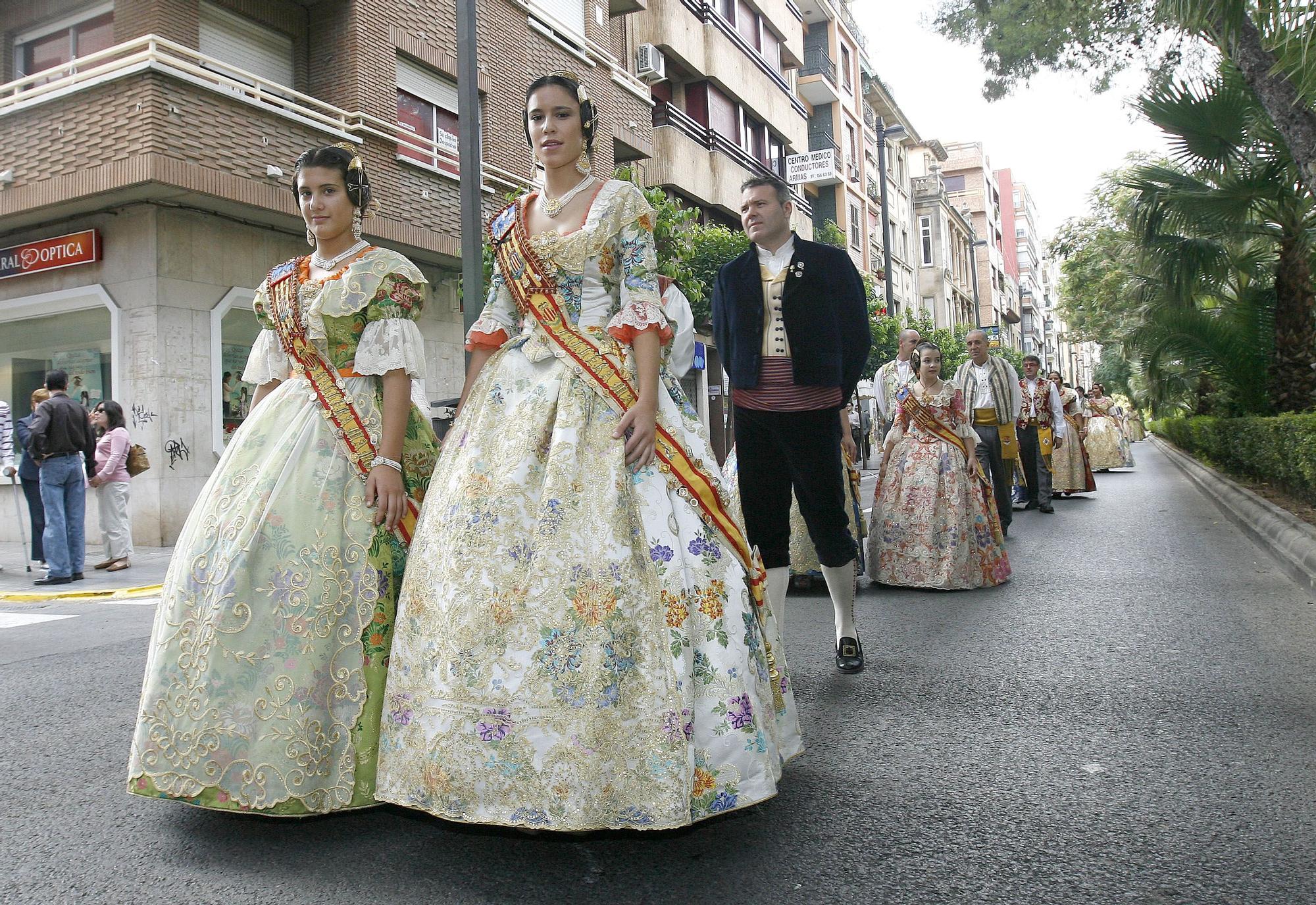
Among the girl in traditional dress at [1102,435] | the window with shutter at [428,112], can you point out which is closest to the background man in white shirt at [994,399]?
the window with shutter at [428,112]

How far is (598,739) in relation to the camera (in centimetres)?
246

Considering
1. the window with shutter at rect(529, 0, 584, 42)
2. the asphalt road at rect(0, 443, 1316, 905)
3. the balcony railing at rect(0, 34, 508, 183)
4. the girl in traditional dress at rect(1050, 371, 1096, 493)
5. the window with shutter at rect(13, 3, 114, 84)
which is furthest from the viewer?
the window with shutter at rect(529, 0, 584, 42)

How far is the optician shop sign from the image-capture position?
12.7 metres

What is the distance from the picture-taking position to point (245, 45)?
14055mm

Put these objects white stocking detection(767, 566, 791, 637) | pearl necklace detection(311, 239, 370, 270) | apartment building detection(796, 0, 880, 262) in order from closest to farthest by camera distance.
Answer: pearl necklace detection(311, 239, 370, 270), white stocking detection(767, 566, 791, 637), apartment building detection(796, 0, 880, 262)

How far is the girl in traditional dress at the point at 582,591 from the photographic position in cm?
246

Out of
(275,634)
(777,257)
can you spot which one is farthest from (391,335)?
(777,257)

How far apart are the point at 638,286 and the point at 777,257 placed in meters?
1.72

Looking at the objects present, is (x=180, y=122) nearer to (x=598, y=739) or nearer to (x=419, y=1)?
(x=419, y=1)

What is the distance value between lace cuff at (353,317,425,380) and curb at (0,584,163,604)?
6.67 metres

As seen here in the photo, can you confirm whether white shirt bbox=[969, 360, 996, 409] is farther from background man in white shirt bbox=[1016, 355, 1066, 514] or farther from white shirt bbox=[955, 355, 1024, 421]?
background man in white shirt bbox=[1016, 355, 1066, 514]

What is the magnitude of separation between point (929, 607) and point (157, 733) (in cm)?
464

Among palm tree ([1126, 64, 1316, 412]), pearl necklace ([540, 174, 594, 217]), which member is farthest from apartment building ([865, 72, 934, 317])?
pearl necklace ([540, 174, 594, 217])

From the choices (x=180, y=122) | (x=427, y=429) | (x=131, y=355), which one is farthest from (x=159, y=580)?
(x=427, y=429)
